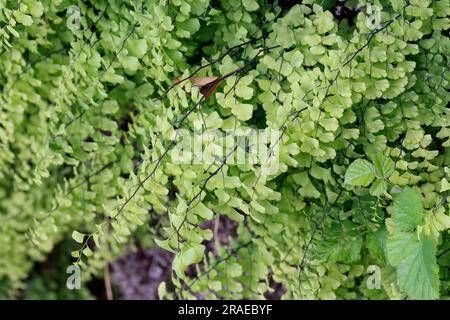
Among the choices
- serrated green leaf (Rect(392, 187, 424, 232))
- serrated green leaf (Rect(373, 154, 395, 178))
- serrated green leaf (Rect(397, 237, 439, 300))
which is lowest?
serrated green leaf (Rect(397, 237, 439, 300))

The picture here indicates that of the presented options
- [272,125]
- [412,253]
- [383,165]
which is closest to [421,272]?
[412,253]

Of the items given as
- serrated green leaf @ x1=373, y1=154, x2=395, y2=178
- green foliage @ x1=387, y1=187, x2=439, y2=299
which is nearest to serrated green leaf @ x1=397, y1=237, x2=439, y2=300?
green foliage @ x1=387, y1=187, x2=439, y2=299

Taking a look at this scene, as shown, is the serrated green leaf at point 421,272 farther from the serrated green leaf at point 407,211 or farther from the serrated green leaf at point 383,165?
the serrated green leaf at point 383,165

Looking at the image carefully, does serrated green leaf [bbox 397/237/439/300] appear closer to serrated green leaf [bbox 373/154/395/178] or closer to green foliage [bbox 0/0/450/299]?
green foliage [bbox 0/0/450/299]

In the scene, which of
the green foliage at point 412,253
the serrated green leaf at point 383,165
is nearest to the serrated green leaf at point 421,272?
the green foliage at point 412,253

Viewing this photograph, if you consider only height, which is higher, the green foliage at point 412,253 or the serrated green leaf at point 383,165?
the serrated green leaf at point 383,165

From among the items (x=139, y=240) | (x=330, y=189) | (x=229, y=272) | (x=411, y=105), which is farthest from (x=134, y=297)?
(x=411, y=105)

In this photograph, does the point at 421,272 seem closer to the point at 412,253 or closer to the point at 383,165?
the point at 412,253

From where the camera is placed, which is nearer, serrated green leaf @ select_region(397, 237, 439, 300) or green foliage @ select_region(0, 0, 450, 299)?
serrated green leaf @ select_region(397, 237, 439, 300)
